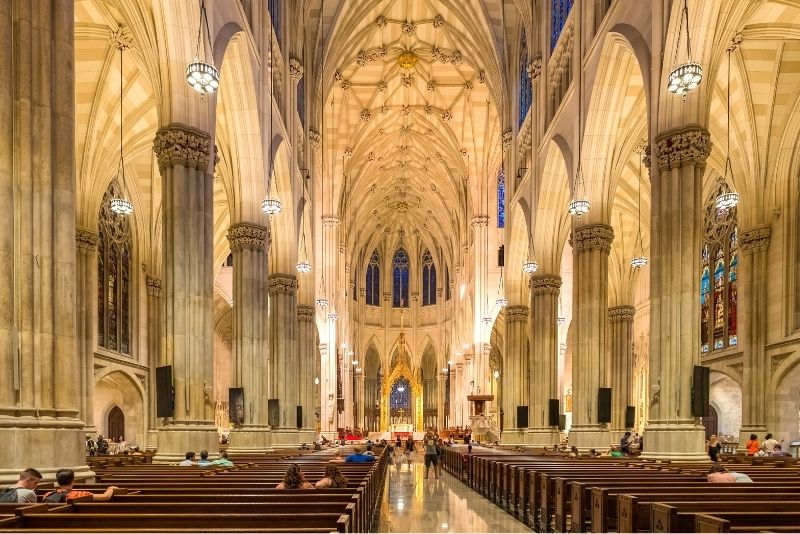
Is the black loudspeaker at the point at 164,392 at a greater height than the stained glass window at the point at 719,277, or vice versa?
the stained glass window at the point at 719,277

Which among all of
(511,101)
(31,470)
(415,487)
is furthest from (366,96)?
(31,470)

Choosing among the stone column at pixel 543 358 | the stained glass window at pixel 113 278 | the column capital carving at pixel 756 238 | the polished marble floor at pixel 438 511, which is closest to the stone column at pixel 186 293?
the polished marble floor at pixel 438 511

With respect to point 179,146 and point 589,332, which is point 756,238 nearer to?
point 589,332

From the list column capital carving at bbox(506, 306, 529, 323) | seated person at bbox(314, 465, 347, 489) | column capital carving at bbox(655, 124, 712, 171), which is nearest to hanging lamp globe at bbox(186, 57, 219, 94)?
seated person at bbox(314, 465, 347, 489)

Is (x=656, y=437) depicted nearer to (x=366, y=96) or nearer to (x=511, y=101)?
(x=511, y=101)

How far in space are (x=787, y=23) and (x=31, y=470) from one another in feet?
71.1

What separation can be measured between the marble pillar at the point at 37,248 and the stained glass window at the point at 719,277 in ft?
82.1

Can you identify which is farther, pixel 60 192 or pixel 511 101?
pixel 511 101

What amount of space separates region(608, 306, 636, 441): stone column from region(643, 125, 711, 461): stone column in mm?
17629

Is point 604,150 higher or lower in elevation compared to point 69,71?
higher

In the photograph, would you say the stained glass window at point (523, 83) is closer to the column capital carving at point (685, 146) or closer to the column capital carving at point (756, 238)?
the column capital carving at point (756, 238)

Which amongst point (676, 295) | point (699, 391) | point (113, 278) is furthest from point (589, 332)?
point (113, 278)

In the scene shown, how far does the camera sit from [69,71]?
31.2ft

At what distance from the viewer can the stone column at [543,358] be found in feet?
99.2
